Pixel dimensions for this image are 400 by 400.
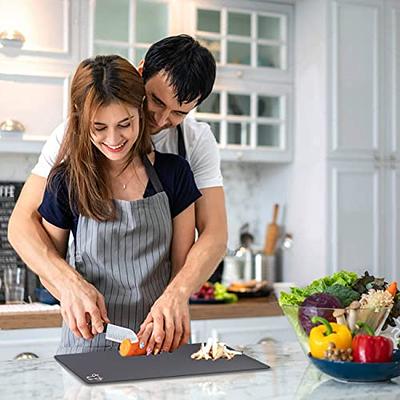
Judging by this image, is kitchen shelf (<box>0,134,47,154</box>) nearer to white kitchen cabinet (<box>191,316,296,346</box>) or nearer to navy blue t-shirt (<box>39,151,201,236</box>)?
white kitchen cabinet (<box>191,316,296,346</box>)

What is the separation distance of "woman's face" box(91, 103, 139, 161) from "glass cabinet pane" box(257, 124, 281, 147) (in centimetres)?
217

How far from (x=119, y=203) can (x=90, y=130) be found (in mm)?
236

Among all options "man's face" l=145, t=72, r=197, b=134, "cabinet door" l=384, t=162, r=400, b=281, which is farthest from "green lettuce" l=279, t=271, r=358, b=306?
"cabinet door" l=384, t=162, r=400, b=281

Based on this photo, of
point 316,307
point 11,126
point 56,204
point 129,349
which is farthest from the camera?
point 11,126

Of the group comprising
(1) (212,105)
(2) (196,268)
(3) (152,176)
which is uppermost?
(1) (212,105)

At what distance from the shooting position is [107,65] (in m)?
2.07

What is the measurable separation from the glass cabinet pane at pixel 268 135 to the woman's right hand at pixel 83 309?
2.34m

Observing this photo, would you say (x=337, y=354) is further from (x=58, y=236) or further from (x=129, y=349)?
(x=58, y=236)

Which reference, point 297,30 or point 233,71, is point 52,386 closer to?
point 233,71

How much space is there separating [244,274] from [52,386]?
2.60m

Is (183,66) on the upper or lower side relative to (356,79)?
lower

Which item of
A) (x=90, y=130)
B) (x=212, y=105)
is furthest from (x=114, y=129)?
(x=212, y=105)

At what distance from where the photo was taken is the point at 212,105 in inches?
161

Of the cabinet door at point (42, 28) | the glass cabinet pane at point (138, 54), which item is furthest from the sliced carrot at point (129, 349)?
the glass cabinet pane at point (138, 54)
